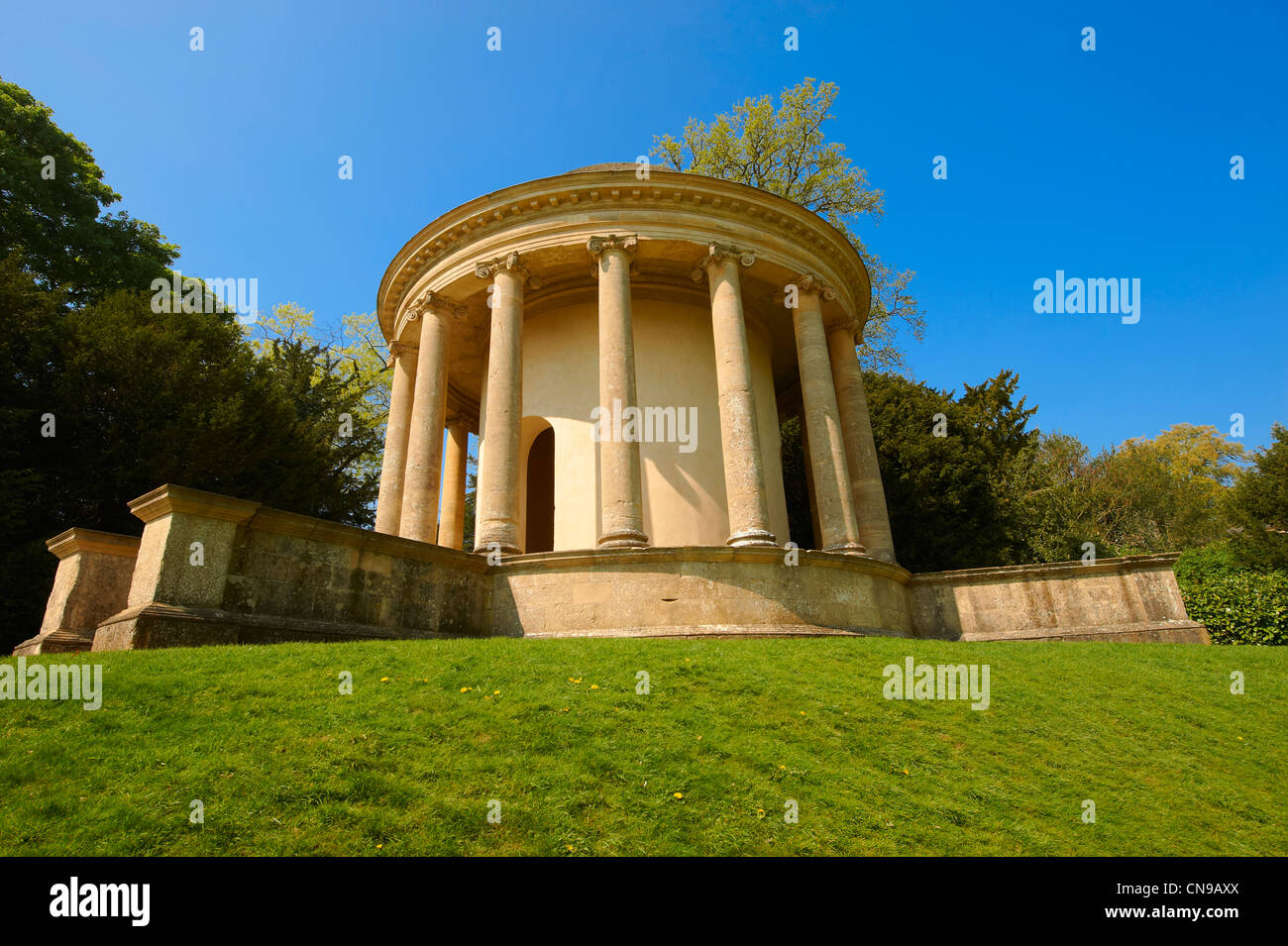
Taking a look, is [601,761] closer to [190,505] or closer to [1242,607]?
[190,505]

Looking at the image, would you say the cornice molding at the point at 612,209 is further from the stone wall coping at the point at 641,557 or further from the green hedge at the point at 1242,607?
the green hedge at the point at 1242,607

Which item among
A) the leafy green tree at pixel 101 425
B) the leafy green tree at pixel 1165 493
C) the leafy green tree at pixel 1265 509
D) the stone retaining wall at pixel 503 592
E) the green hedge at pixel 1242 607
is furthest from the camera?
the leafy green tree at pixel 1165 493

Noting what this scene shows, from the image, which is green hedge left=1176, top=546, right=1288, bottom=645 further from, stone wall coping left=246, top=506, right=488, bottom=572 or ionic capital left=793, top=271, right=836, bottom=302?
stone wall coping left=246, top=506, right=488, bottom=572

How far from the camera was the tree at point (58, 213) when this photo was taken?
22484mm

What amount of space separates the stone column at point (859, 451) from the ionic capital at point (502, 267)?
9.03m

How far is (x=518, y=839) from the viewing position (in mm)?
4637

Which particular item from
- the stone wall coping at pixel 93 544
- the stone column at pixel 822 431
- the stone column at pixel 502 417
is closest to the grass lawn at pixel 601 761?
the stone wall coping at pixel 93 544

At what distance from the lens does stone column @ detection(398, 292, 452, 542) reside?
1653 cm

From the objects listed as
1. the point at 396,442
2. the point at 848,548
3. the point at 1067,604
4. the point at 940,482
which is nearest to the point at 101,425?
the point at 396,442

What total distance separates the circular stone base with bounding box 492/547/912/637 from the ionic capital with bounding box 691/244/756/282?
24.4 feet

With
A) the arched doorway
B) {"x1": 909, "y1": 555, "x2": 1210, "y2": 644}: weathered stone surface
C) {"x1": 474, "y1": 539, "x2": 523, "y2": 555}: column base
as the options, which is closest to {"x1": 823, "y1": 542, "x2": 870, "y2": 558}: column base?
{"x1": 909, "y1": 555, "x2": 1210, "y2": 644}: weathered stone surface
